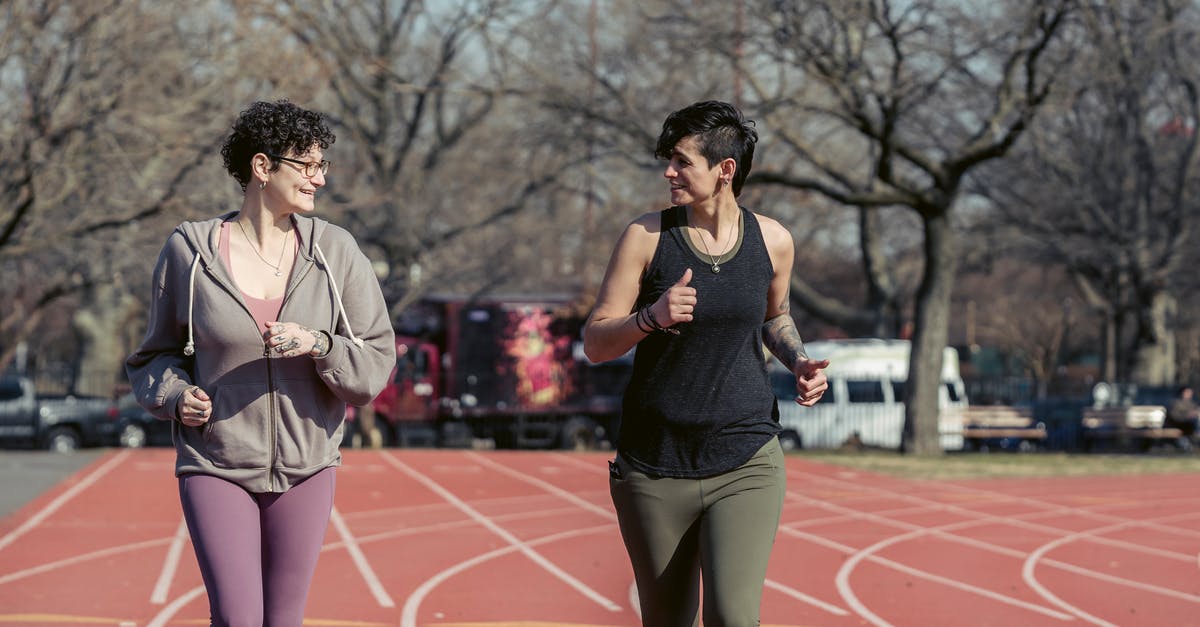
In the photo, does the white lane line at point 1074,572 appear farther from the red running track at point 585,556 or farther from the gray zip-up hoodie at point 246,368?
the gray zip-up hoodie at point 246,368

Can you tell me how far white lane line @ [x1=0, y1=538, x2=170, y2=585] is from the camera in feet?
33.4

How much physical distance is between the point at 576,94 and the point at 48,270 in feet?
50.7

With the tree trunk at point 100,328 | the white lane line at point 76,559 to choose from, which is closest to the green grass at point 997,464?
the white lane line at point 76,559

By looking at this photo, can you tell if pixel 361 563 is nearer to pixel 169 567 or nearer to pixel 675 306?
pixel 169 567

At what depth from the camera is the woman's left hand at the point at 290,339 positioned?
12.7ft

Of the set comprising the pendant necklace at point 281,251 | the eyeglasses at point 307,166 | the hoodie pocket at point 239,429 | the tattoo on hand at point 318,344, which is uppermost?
the eyeglasses at point 307,166

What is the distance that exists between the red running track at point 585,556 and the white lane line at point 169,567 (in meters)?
0.02

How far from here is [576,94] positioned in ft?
83.6

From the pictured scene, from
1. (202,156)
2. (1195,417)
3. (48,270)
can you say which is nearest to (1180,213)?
(1195,417)

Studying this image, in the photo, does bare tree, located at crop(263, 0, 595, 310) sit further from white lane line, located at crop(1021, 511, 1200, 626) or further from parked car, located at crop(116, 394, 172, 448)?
white lane line, located at crop(1021, 511, 1200, 626)

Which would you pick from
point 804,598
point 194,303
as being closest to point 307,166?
point 194,303

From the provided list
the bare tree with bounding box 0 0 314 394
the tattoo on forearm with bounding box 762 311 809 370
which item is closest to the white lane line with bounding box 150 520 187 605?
the tattoo on forearm with bounding box 762 311 809 370

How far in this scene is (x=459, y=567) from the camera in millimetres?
10656

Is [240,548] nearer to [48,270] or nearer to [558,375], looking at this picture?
[558,375]
